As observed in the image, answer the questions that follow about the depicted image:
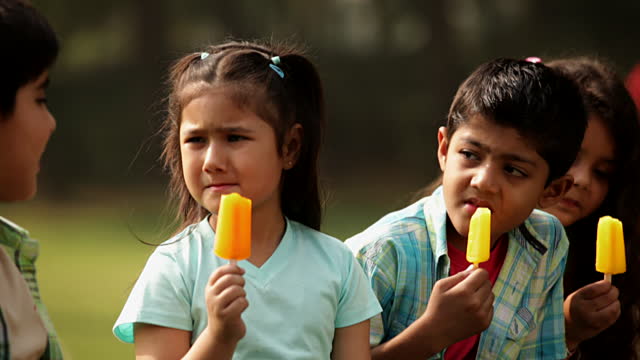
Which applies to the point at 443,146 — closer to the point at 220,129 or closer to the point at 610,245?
the point at 610,245

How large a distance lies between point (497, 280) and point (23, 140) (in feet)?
5.52

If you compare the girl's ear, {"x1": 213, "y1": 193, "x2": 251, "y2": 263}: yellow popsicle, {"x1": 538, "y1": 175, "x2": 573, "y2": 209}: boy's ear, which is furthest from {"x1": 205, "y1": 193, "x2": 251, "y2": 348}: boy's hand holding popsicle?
{"x1": 538, "y1": 175, "x2": 573, "y2": 209}: boy's ear

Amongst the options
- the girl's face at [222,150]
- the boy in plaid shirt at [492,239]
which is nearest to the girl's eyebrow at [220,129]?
the girl's face at [222,150]

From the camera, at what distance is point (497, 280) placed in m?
3.23

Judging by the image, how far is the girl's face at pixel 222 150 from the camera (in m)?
2.60

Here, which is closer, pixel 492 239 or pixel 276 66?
pixel 276 66

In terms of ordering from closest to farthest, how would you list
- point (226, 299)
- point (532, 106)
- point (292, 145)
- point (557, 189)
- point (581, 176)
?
point (226, 299), point (292, 145), point (532, 106), point (557, 189), point (581, 176)

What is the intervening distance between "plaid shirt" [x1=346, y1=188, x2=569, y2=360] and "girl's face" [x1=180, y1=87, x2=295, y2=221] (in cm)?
60

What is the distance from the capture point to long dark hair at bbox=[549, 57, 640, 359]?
3828 mm

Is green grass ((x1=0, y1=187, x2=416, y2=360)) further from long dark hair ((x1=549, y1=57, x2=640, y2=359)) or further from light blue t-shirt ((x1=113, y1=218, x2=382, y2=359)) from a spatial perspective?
long dark hair ((x1=549, y1=57, x2=640, y2=359))

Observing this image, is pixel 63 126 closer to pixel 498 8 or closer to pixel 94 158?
pixel 94 158

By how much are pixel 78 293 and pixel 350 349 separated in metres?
4.87

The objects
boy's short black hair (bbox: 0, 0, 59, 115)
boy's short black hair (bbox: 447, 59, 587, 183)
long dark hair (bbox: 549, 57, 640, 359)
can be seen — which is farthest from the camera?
long dark hair (bbox: 549, 57, 640, 359)

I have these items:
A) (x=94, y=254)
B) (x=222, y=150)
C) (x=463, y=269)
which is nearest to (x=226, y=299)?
(x=222, y=150)
